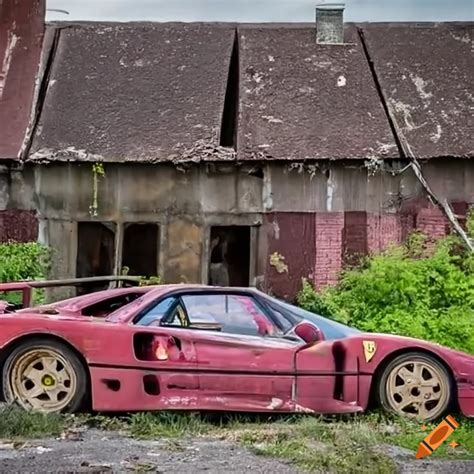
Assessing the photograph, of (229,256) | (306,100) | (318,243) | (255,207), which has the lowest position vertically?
(229,256)

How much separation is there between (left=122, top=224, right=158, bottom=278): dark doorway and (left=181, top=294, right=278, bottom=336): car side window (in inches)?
258

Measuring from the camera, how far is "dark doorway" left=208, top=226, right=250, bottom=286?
52.2ft

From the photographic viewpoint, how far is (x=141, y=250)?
1623 cm

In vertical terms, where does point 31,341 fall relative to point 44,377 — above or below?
above

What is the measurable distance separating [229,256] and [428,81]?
439 centimetres

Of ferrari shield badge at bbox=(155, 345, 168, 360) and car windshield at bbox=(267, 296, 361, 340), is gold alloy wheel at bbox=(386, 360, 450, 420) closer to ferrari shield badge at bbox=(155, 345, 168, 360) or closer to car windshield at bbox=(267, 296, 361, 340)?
car windshield at bbox=(267, 296, 361, 340)

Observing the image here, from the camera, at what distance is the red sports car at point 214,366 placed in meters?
8.92

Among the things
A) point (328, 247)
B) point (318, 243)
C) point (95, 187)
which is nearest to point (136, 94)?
point (95, 187)

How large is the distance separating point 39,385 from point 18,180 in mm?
7242

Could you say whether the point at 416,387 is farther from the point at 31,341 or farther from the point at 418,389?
the point at 31,341

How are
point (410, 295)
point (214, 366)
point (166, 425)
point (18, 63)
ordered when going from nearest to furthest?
Answer: point (166, 425), point (214, 366), point (410, 295), point (18, 63)

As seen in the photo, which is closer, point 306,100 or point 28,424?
point 28,424

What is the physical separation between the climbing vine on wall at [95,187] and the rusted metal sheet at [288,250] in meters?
2.53

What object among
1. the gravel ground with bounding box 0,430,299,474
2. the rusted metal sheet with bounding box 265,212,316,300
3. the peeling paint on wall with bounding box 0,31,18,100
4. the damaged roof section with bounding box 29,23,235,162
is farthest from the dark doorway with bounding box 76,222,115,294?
the gravel ground with bounding box 0,430,299,474
